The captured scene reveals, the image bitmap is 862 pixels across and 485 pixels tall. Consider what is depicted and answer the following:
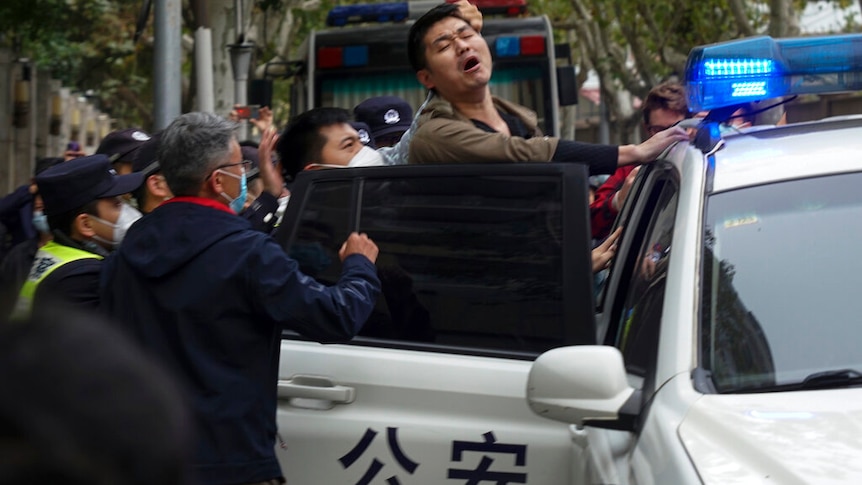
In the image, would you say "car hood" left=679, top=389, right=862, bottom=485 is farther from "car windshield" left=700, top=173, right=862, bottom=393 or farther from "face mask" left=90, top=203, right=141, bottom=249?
"face mask" left=90, top=203, right=141, bottom=249

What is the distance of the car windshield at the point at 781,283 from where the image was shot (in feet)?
8.32

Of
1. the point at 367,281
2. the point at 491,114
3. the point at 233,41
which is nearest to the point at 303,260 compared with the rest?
the point at 367,281

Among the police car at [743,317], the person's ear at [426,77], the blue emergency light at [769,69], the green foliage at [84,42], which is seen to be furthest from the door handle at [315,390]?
the green foliage at [84,42]

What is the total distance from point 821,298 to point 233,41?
12343 mm

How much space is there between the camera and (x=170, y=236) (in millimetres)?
3373

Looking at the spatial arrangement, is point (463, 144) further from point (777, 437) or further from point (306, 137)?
point (777, 437)

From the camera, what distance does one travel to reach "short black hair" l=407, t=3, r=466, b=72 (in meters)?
4.04

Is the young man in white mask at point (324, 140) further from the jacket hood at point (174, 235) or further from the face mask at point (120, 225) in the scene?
the jacket hood at point (174, 235)

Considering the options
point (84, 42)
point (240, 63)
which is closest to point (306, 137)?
point (240, 63)

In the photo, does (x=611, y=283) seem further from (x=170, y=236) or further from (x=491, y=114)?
(x=170, y=236)

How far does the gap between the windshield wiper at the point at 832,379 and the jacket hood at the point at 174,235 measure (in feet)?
4.94

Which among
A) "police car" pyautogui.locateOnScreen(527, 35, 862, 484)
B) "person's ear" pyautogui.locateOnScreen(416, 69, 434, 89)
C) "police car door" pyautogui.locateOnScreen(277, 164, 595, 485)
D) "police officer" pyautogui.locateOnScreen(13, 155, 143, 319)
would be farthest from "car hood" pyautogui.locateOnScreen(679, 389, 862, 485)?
"police officer" pyautogui.locateOnScreen(13, 155, 143, 319)

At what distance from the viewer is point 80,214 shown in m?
4.10

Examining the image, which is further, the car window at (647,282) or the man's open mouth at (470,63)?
the man's open mouth at (470,63)
